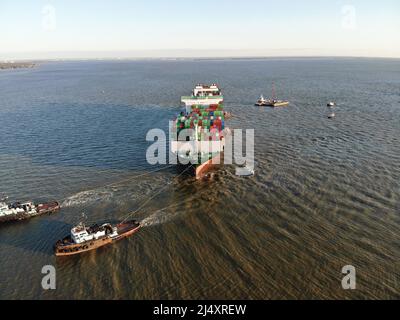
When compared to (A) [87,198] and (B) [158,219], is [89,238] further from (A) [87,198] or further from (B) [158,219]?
(A) [87,198]

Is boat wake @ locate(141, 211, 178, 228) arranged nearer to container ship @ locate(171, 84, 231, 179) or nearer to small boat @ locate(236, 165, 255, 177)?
container ship @ locate(171, 84, 231, 179)

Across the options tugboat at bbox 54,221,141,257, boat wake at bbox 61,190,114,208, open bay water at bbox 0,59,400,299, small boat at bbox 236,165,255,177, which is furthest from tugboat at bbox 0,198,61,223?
small boat at bbox 236,165,255,177

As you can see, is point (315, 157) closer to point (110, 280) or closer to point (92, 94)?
point (110, 280)

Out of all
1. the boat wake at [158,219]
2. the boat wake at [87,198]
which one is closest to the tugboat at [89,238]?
the boat wake at [158,219]

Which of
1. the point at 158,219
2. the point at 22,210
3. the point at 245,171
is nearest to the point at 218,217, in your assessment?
the point at 158,219
